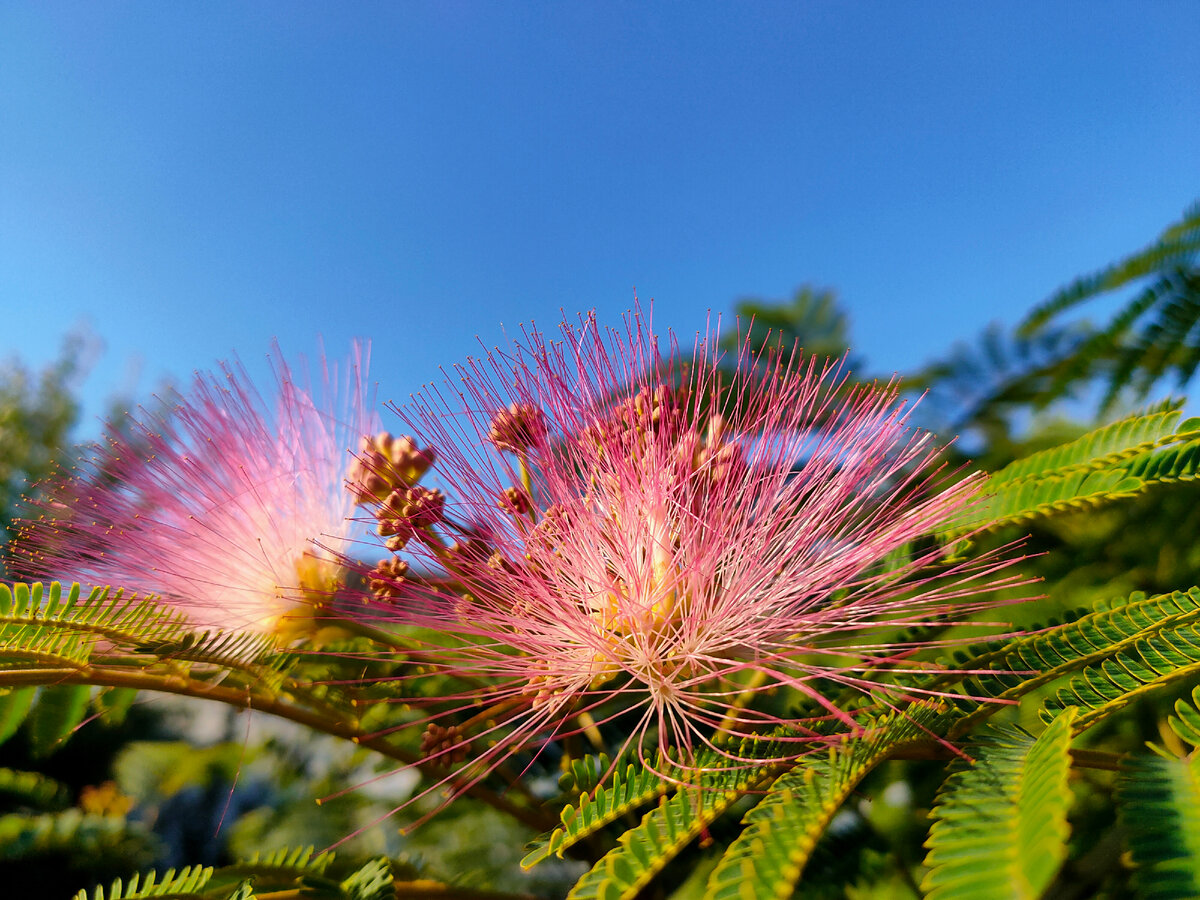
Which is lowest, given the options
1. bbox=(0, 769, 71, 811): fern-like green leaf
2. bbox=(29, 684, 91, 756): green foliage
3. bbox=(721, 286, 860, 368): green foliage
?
bbox=(0, 769, 71, 811): fern-like green leaf

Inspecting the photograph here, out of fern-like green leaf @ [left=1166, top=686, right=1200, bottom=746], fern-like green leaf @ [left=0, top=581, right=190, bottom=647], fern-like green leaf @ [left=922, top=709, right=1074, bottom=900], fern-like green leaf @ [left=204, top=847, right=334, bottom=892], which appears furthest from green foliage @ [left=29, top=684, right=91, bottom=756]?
fern-like green leaf @ [left=1166, top=686, right=1200, bottom=746]

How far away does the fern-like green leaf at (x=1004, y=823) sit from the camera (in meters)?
0.57

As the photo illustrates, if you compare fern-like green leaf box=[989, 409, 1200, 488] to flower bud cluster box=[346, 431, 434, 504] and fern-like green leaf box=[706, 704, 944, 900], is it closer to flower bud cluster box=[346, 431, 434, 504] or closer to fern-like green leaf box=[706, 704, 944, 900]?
fern-like green leaf box=[706, 704, 944, 900]

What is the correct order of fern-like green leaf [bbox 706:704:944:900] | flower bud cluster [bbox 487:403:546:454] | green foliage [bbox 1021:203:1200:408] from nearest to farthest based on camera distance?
fern-like green leaf [bbox 706:704:944:900], flower bud cluster [bbox 487:403:546:454], green foliage [bbox 1021:203:1200:408]

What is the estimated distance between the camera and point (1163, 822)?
68cm

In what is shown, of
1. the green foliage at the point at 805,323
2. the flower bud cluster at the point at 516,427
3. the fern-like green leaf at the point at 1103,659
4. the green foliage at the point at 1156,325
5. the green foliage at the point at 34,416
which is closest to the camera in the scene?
the fern-like green leaf at the point at 1103,659

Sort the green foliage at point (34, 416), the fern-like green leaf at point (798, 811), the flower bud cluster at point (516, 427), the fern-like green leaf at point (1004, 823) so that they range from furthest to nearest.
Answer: the green foliage at point (34, 416) → the flower bud cluster at point (516, 427) → the fern-like green leaf at point (798, 811) → the fern-like green leaf at point (1004, 823)

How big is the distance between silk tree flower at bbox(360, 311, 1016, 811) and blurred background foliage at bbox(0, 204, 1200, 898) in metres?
0.22

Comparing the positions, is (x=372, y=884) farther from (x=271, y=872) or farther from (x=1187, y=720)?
(x=1187, y=720)

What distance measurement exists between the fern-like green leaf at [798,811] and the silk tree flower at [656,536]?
0.33 m

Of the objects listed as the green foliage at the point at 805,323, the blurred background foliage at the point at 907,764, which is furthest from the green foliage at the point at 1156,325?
the green foliage at the point at 805,323

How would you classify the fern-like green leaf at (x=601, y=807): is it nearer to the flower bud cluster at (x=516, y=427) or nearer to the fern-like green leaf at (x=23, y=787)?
the flower bud cluster at (x=516, y=427)

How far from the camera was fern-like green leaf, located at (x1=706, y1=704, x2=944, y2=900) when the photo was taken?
74 centimetres

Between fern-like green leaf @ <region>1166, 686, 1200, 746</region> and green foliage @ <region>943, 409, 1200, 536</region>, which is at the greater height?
green foliage @ <region>943, 409, 1200, 536</region>
